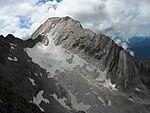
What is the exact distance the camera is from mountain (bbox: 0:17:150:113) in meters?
117

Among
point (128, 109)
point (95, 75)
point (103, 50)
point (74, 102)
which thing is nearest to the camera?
point (74, 102)

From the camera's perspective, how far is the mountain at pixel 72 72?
11694cm

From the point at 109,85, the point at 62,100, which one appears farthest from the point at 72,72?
the point at 62,100

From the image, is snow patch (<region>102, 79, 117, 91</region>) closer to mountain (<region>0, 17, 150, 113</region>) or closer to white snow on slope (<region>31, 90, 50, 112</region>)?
mountain (<region>0, 17, 150, 113</region>)

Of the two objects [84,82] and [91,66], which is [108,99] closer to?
[84,82]

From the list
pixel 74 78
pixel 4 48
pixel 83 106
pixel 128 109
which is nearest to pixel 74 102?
pixel 83 106

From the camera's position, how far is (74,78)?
134625mm

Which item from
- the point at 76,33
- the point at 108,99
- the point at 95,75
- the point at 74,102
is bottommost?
the point at 74,102

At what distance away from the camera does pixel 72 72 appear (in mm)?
138625

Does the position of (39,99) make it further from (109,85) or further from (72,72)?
(109,85)

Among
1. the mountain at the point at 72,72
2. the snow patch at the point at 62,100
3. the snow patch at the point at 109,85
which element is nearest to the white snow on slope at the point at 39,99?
the mountain at the point at 72,72

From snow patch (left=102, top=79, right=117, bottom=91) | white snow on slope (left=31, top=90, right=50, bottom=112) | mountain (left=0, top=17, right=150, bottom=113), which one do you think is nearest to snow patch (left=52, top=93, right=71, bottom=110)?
mountain (left=0, top=17, right=150, bottom=113)

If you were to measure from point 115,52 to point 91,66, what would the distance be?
1802 centimetres

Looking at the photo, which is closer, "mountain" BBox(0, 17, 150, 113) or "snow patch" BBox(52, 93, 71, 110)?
"mountain" BBox(0, 17, 150, 113)
